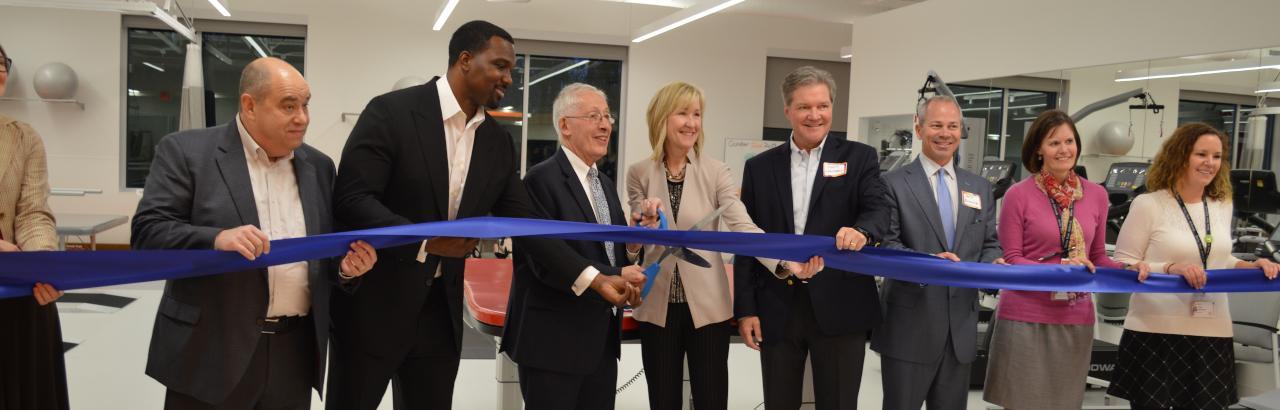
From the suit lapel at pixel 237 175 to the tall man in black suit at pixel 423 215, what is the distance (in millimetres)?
242

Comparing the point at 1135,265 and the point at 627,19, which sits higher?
the point at 627,19

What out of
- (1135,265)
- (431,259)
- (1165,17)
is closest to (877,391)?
(1135,265)

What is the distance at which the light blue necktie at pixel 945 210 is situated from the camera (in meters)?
2.81

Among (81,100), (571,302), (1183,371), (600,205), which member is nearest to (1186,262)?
(1183,371)

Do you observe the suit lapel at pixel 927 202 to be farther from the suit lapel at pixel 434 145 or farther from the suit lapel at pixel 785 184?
the suit lapel at pixel 434 145

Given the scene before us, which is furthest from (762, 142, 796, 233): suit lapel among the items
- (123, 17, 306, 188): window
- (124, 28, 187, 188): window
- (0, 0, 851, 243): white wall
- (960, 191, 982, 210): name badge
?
(124, 28, 187, 188): window

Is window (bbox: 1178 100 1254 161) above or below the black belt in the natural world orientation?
above

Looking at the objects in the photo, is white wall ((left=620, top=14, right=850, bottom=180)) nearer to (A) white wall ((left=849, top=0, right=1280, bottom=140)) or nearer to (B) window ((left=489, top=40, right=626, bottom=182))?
(B) window ((left=489, top=40, right=626, bottom=182))

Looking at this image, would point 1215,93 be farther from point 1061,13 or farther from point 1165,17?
point 1061,13

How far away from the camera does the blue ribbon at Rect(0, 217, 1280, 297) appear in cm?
209

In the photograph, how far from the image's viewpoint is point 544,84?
12.0m

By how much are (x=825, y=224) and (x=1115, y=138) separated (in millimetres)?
4977

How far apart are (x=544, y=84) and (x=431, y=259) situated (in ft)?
32.5

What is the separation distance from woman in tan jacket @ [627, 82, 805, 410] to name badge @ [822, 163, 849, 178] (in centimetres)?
29
